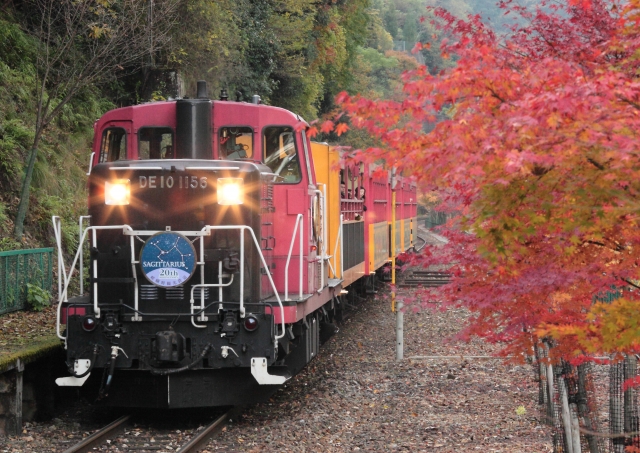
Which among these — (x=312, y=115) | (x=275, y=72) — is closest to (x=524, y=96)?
(x=275, y=72)

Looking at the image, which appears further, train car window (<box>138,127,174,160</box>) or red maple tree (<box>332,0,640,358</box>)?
train car window (<box>138,127,174,160</box>)

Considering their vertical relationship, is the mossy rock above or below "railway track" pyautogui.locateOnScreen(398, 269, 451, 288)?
above

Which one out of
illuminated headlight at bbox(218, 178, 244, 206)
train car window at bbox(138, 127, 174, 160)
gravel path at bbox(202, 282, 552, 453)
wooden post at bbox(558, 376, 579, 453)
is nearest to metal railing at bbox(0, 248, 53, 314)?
train car window at bbox(138, 127, 174, 160)

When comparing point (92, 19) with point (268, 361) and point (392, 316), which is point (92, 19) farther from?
point (268, 361)

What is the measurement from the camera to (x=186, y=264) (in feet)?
25.7

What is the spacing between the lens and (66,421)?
853cm

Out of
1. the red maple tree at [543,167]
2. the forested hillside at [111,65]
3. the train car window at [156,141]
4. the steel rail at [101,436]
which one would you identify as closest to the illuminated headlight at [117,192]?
the train car window at [156,141]

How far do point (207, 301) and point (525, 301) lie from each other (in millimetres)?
3713

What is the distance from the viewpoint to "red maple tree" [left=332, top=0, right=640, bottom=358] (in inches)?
→ 155

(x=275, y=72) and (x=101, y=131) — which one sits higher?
(x=275, y=72)

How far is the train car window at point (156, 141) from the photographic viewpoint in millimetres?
8961

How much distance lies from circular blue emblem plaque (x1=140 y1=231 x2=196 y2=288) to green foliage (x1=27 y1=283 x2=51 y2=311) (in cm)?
519

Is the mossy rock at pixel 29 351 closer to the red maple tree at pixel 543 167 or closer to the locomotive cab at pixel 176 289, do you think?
the locomotive cab at pixel 176 289

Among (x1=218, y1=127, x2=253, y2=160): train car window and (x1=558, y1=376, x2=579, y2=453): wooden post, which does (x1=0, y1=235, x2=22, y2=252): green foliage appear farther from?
(x1=558, y1=376, x2=579, y2=453): wooden post
